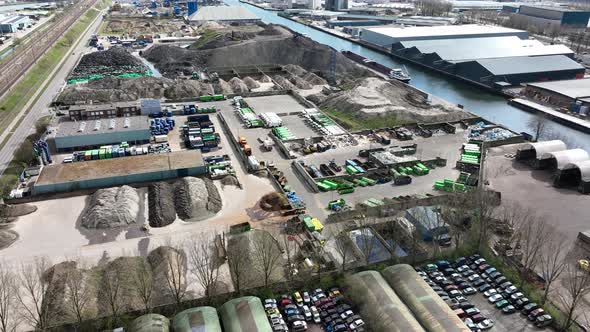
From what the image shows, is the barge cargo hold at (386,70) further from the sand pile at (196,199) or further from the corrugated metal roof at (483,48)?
the sand pile at (196,199)

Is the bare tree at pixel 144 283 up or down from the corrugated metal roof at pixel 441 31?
down

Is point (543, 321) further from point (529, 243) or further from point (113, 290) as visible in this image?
point (113, 290)

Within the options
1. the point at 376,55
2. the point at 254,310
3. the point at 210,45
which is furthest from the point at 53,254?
the point at 376,55

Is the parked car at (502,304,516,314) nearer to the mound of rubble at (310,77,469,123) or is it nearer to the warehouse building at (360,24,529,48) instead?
the mound of rubble at (310,77,469,123)

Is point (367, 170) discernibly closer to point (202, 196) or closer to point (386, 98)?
point (202, 196)

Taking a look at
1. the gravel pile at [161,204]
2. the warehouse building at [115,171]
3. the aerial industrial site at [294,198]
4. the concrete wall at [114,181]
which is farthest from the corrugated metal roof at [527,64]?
the gravel pile at [161,204]

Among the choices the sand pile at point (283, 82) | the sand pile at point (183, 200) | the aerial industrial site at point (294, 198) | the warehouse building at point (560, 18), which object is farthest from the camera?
the warehouse building at point (560, 18)

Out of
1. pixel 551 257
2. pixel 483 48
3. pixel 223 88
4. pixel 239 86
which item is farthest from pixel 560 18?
pixel 551 257
